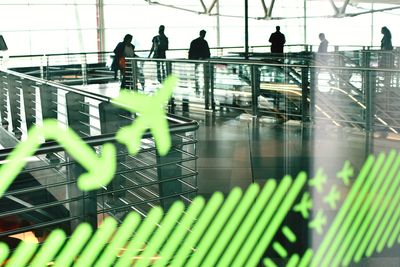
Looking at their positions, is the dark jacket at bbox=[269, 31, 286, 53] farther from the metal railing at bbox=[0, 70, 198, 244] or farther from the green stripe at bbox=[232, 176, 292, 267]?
the green stripe at bbox=[232, 176, 292, 267]

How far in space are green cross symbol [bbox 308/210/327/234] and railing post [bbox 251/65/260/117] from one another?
366 centimetres

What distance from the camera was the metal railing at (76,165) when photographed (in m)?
2.20

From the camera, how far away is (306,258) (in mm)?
2137

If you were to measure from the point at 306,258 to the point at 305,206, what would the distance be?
0.66 ft

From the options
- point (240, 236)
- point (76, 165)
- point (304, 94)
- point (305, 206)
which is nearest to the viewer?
point (305, 206)

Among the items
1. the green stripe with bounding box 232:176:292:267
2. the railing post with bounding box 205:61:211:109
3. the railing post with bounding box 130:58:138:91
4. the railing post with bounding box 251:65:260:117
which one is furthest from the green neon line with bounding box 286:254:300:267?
the railing post with bounding box 130:58:138:91

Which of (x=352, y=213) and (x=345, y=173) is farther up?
(x=345, y=173)

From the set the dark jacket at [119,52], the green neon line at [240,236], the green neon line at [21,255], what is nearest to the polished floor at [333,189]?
the green neon line at [240,236]

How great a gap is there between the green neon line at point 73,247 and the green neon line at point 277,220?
58 cm

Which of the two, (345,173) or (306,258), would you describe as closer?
(345,173)

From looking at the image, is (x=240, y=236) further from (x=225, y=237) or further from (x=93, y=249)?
(x=93, y=249)

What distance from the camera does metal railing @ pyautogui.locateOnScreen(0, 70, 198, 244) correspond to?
7.23 ft

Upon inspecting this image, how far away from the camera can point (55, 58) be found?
11812 mm

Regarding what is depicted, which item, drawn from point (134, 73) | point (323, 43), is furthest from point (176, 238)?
point (134, 73)
